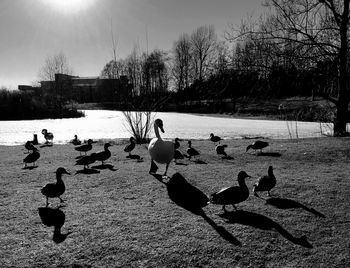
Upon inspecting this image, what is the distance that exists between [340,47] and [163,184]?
36.1 ft

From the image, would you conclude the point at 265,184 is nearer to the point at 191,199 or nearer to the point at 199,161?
the point at 191,199

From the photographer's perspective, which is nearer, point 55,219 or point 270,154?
point 55,219

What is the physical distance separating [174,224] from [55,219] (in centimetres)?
189

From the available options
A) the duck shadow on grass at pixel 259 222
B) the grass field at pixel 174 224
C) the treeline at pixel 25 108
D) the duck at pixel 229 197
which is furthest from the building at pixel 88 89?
the duck shadow on grass at pixel 259 222

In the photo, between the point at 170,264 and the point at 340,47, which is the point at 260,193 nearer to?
the point at 170,264

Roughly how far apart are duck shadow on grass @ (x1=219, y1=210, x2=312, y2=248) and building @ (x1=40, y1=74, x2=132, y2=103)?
45.2 feet

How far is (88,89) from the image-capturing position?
97.7 m

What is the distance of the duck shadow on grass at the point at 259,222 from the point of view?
4133mm

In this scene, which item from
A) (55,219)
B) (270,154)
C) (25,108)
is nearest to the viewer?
(55,219)

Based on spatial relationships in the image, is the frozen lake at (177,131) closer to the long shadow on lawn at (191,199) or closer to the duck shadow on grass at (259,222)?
the long shadow on lawn at (191,199)

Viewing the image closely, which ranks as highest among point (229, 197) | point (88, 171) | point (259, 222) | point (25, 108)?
point (25, 108)

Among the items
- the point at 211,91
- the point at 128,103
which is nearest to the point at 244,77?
the point at 211,91

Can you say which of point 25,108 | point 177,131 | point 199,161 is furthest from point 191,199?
point 25,108

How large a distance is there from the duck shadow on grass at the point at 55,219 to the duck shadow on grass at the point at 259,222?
2.47 metres
